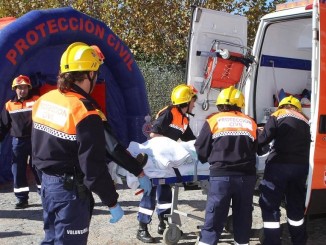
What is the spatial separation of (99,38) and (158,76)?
19.3 ft

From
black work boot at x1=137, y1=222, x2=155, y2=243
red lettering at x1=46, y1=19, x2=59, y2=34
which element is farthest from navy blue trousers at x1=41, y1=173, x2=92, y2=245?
red lettering at x1=46, y1=19, x2=59, y2=34

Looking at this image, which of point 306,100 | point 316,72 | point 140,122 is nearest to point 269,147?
point 316,72

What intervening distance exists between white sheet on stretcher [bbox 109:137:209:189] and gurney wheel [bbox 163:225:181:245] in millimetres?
604

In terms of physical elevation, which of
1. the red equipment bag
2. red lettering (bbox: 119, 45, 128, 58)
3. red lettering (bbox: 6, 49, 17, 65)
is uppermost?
red lettering (bbox: 119, 45, 128, 58)

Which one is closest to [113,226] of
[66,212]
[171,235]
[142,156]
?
[171,235]

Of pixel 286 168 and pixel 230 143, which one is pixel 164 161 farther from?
pixel 286 168

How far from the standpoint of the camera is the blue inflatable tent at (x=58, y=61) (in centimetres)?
697

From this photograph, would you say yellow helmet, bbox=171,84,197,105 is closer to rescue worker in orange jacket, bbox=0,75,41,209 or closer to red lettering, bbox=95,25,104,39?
rescue worker in orange jacket, bbox=0,75,41,209

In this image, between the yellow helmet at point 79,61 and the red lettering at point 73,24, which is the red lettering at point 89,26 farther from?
the yellow helmet at point 79,61

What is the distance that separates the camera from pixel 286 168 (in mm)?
4336

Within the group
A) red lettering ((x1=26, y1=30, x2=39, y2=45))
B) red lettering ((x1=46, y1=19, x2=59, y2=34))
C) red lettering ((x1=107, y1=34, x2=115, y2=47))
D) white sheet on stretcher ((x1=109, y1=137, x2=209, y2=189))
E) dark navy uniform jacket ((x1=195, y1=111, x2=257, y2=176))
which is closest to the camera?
dark navy uniform jacket ((x1=195, y1=111, x2=257, y2=176))

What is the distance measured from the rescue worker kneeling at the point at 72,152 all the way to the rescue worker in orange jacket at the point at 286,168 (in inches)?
71.2

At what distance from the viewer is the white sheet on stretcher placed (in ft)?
14.1

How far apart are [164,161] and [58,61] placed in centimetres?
412
